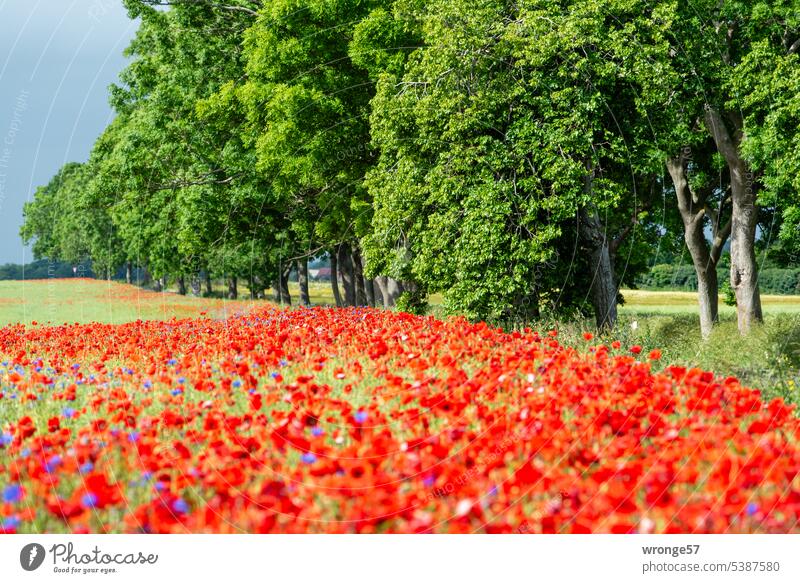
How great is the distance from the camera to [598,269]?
66.9 ft

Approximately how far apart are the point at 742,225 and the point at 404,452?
2201cm

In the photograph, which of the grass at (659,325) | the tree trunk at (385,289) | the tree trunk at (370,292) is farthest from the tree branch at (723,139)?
the tree trunk at (370,292)

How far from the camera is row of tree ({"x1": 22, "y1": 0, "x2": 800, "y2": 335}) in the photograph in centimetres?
1802

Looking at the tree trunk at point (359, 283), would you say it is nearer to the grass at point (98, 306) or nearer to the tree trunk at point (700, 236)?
the grass at point (98, 306)

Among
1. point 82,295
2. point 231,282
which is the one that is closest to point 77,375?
point 82,295

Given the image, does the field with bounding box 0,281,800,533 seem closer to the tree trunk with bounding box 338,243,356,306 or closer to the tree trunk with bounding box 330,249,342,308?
the tree trunk with bounding box 338,243,356,306

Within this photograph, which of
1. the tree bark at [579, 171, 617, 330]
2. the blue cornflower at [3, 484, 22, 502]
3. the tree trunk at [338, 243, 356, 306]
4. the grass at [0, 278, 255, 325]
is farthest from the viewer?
the tree trunk at [338, 243, 356, 306]

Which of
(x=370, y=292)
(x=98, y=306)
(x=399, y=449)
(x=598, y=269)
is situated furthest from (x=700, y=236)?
(x=399, y=449)

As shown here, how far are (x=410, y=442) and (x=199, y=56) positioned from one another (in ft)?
94.9

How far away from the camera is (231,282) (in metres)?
59.4

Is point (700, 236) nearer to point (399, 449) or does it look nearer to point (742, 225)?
point (742, 225)

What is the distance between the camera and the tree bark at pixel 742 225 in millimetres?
24828

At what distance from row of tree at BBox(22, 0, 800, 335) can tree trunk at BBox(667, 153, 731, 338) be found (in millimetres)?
86

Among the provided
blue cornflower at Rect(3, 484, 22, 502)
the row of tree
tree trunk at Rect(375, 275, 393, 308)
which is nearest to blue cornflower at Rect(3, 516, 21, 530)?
blue cornflower at Rect(3, 484, 22, 502)
